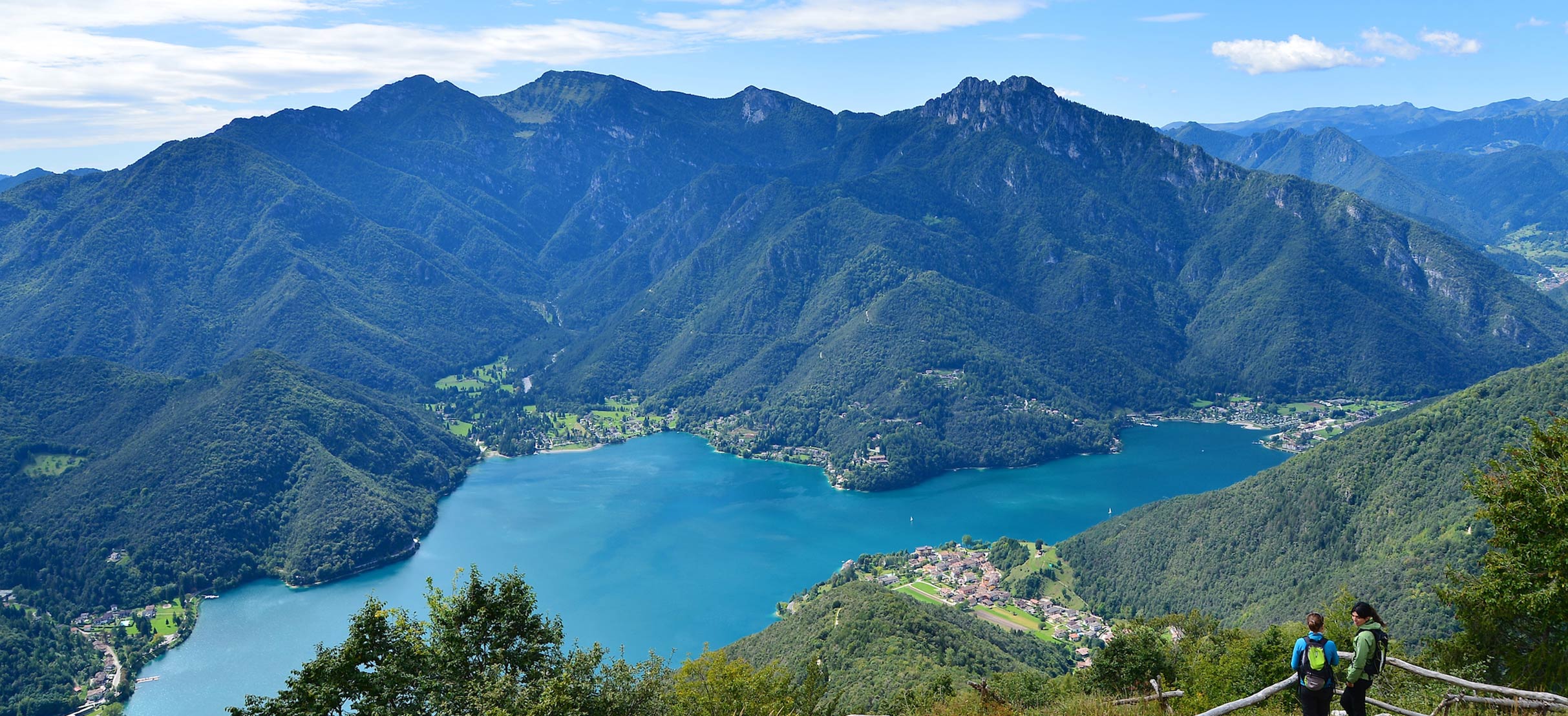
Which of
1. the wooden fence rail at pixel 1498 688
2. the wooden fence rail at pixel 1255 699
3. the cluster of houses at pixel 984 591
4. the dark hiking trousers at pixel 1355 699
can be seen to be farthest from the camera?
the cluster of houses at pixel 984 591

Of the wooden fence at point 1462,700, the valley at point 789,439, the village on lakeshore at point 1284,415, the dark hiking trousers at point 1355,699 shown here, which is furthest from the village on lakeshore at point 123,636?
the village on lakeshore at point 1284,415

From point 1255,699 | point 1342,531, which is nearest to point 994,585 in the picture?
point 1342,531

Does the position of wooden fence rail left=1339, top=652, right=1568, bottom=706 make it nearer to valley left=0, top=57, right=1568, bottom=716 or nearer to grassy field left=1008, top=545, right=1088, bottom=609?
valley left=0, top=57, right=1568, bottom=716

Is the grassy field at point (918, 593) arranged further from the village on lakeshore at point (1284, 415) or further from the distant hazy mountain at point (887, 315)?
the village on lakeshore at point (1284, 415)

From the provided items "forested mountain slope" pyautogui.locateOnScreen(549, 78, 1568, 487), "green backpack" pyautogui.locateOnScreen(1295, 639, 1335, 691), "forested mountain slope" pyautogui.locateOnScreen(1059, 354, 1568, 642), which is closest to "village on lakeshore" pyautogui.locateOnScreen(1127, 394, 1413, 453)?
"forested mountain slope" pyautogui.locateOnScreen(549, 78, 1568, 487)

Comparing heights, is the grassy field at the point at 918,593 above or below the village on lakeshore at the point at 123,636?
below

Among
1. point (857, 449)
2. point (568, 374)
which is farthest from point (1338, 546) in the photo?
point (568, 374)

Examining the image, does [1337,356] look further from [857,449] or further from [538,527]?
[538,527]
